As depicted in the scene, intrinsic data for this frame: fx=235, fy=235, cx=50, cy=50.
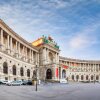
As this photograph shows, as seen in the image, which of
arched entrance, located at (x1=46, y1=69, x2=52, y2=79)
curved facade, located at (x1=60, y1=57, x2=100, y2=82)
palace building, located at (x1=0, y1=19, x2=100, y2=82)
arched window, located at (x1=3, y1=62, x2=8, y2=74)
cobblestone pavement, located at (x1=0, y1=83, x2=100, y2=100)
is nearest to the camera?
cobblestone pavement, located at (x1=0, y1=83, x2=100, y2=100)

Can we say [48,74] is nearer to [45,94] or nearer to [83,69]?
[83,69]

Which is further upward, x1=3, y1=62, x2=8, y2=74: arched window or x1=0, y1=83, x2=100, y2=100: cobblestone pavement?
x1=3, y1=62, x2=8, y2=74: arched window

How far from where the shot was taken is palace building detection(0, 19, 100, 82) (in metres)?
70.2

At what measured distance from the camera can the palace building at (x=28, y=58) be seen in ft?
230

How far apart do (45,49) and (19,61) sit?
2953 cm

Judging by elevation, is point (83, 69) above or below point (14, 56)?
below

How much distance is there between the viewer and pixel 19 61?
82125 mm

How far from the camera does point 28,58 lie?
9906 centimetres

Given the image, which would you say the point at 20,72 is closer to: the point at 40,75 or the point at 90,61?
the point at 40,75

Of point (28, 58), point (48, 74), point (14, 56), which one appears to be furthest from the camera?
point (48, 74)

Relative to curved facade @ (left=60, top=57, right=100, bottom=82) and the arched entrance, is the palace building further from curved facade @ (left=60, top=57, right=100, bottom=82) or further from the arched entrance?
curved facade @ (left=60, top=57, right=100, bottom=82)

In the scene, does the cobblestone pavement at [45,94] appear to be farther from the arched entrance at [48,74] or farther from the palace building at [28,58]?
the arched entrance at [48,74]

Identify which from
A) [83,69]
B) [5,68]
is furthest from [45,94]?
[83,69]

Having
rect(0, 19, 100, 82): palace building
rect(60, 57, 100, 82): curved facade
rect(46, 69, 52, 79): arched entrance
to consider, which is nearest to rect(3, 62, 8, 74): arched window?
rect(0, 19, 100, 82): palace building
